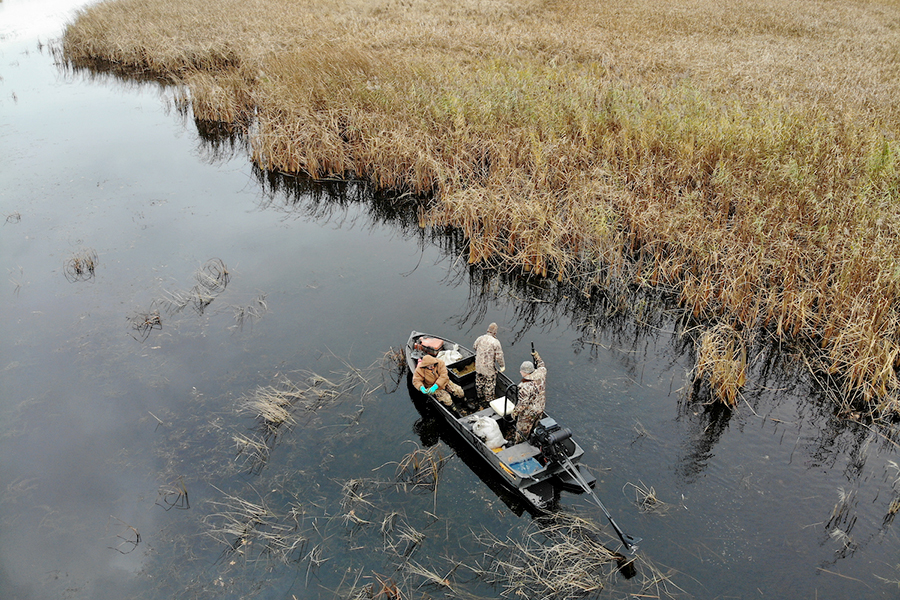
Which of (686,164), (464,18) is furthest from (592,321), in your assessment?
(464,18)

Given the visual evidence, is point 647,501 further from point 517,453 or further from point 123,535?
point 123,535

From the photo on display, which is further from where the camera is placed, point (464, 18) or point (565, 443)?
point (464, 18)

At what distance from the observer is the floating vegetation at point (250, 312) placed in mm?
12023

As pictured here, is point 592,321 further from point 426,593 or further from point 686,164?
point 426,593

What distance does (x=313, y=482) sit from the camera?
852cm

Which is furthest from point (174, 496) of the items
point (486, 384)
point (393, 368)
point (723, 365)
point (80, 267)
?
point (723, 365)

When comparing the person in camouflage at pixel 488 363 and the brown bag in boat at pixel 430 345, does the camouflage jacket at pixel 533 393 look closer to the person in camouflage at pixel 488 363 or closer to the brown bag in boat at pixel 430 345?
the person in camouflage at pixel 488 363

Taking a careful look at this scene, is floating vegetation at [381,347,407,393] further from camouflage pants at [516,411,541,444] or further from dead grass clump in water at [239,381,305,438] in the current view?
camouflage pants at [516,411,541,444]

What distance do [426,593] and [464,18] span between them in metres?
30.4

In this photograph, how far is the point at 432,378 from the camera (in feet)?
31.0

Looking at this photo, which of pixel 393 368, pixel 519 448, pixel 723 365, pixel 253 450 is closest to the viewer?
pixel 519 448

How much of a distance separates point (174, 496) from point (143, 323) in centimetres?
493

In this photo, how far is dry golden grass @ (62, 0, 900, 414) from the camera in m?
11.4

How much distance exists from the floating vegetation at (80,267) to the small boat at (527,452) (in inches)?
370
